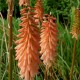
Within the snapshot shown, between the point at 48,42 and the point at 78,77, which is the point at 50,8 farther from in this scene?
the point at 48,42

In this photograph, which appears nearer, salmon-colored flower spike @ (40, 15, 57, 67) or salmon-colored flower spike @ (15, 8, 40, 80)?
salmon-colored flower spike @ (15, 8, 40, 80)

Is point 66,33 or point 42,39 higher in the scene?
point 42,39

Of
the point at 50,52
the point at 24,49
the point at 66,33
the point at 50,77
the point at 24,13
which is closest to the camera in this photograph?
the point at 24,13

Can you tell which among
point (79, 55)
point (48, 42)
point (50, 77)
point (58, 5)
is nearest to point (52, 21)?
point (48, 42)

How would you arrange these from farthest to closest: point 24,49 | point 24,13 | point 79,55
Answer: point 79,55
point 24,49
point 24,13

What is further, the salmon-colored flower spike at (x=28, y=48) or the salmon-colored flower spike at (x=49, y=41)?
the salmon-colored flower spike at (x=49, y=41)

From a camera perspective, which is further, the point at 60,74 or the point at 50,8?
the point at 50,8

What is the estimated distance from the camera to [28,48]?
1894mm

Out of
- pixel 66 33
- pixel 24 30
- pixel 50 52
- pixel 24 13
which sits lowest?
pixel 66 33

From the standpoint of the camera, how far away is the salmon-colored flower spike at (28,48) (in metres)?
1.83

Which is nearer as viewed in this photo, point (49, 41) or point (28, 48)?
point (28, 48)

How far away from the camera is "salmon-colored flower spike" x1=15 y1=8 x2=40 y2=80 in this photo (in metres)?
1.83

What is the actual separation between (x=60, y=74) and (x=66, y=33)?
0.80 metres

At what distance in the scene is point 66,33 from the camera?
413 cm
